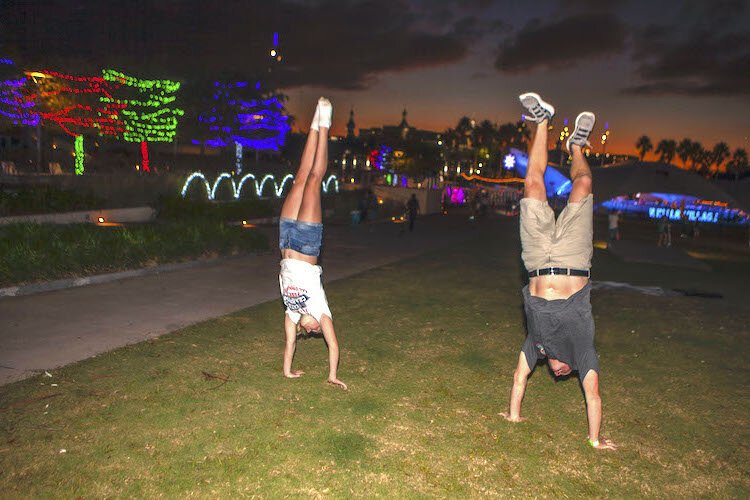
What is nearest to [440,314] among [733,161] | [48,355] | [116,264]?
[48,355]

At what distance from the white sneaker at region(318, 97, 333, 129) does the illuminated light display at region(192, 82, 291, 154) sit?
217ft

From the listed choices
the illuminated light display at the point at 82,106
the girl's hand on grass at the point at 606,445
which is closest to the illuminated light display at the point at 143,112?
the illuminated light display at the point at 82,106

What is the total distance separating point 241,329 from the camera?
8.13 metres

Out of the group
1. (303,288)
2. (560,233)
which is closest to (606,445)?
(560,233)

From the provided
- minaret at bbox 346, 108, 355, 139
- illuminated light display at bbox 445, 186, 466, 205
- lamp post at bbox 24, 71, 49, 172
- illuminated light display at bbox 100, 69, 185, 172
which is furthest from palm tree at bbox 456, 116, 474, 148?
lamp post at bbox 24, 71, 49, 172

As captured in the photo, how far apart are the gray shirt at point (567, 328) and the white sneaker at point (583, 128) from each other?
1262mm

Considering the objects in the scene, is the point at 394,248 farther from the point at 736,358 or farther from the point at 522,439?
the point at 522,439

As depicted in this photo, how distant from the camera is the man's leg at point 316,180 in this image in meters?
5.55

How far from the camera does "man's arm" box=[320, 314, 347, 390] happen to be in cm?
567

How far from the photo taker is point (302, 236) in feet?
18.1

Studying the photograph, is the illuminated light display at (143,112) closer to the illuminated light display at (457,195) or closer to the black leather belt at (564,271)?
the illuminated light display at (457,195)

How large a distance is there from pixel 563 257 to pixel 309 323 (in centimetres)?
276

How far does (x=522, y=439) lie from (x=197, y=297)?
7.07 meters

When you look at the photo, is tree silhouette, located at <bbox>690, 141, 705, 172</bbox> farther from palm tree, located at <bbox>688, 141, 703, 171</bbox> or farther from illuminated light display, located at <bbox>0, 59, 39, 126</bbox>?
illuminated light display, located at <bbox>0, 59, 39, 126</bbox>
